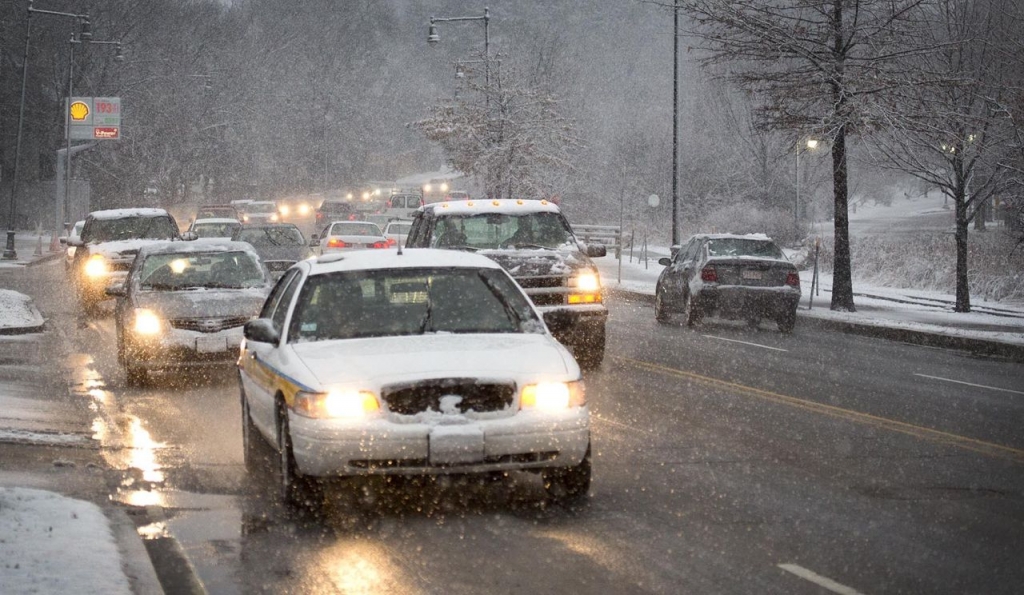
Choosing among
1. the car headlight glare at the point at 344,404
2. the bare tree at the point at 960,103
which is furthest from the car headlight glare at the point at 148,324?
the bare tree at the point at 960,103

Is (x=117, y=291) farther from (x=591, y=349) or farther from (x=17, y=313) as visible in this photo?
(x=17, y=313)

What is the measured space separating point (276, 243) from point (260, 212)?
33.5m

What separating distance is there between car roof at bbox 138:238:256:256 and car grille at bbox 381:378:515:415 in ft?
29.0

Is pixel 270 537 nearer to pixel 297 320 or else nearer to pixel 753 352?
pixel 297 320

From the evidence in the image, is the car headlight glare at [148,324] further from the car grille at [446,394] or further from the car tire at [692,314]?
the car tire at [692,314]

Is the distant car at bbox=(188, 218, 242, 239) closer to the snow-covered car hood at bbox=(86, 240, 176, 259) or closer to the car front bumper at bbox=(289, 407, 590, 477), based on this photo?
the snow-covered car hood at bbox=(86, 240, 176, 259)

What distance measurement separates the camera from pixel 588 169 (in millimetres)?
78688

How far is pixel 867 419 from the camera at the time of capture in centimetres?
1205

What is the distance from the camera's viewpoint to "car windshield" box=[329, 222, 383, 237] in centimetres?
3403

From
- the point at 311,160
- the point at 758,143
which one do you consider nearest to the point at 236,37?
the point at 311,160

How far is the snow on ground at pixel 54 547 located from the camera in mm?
6074

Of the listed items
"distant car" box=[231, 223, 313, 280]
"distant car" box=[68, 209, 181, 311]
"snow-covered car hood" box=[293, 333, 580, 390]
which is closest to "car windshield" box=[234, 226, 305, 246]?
"distant car" box=[231, 223, 313, 280]

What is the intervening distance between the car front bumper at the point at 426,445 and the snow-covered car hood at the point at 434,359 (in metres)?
0.27

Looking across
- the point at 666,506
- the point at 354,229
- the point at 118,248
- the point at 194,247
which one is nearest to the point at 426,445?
the point at 666,506
